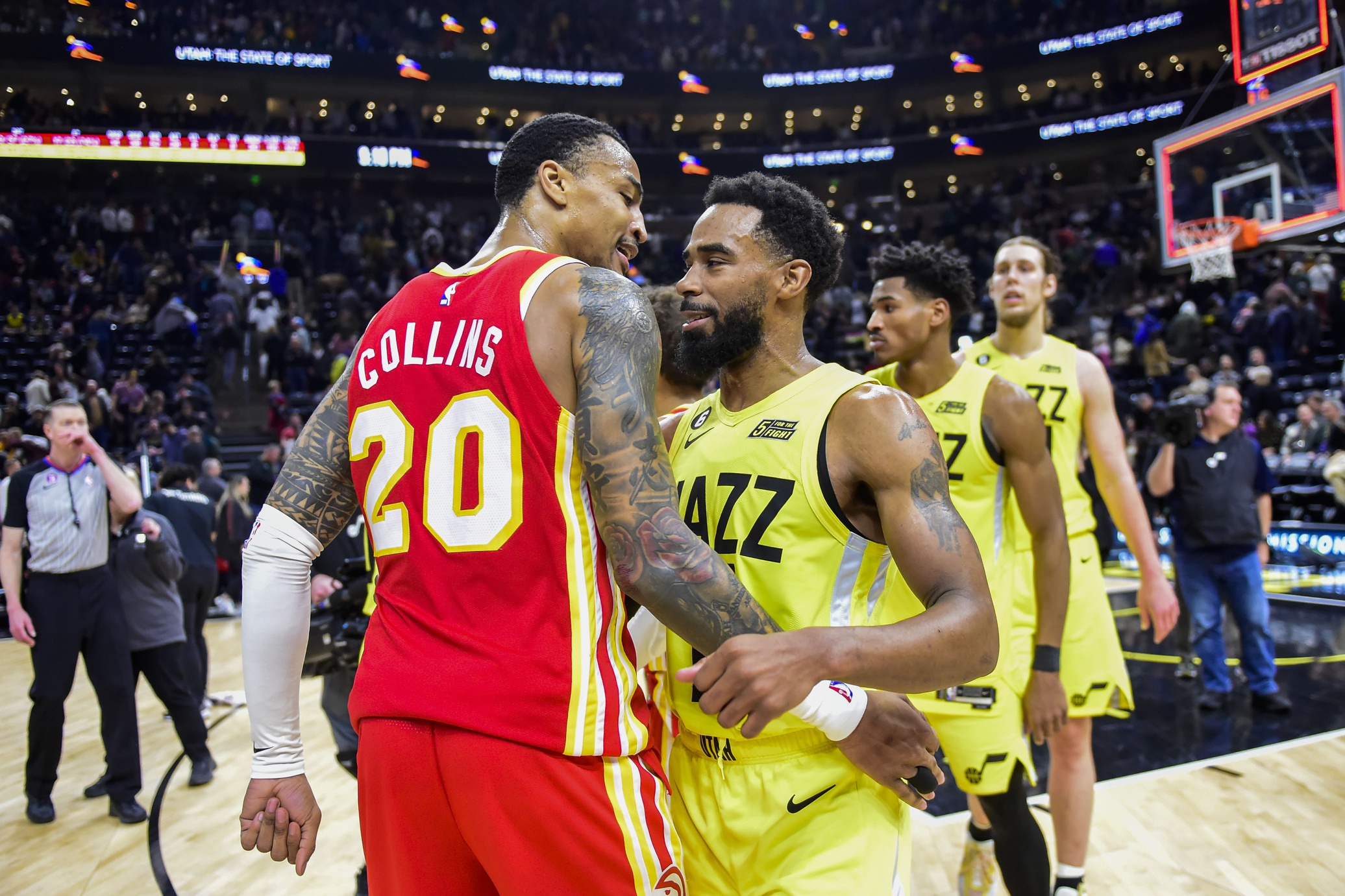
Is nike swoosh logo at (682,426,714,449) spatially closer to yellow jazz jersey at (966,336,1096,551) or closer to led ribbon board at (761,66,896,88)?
yellow jazz jersey at (966,336,1096,551)

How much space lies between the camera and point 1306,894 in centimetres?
354

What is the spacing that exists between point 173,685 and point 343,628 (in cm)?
240

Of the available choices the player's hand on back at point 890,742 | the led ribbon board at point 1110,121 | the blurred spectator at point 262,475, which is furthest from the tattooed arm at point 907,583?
the led ribbon board at point 1110,121

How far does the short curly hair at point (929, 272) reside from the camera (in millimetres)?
3387

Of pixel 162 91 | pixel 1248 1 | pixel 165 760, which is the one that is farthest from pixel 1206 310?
pixel 162 91

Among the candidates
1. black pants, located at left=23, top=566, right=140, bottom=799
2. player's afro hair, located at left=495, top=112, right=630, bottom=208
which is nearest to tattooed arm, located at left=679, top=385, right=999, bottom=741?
player's afro hair, located at left=495, top=112, right=630, bottom=208

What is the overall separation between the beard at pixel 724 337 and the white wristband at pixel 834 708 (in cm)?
89

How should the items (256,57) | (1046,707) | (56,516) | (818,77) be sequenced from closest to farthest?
(1046,707) < (56,516) < (256,57) < (818,77)

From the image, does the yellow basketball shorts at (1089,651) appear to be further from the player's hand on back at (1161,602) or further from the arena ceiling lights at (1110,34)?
the arena ceiling lights at (1110,34)

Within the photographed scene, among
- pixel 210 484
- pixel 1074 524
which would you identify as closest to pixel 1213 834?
pixel 1074 524

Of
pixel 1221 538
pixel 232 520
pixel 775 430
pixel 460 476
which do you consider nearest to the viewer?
pixel 460 476

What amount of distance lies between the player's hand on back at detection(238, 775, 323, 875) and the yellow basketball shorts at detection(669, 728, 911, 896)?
796 mm

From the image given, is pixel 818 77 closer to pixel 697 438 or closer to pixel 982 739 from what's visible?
pixel 982 739

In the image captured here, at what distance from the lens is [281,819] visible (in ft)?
6.04
